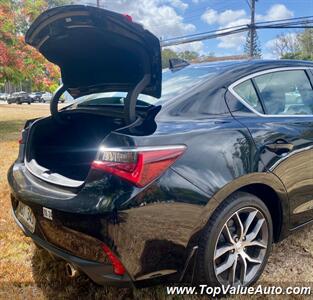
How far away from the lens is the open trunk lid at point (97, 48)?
2.14 metres

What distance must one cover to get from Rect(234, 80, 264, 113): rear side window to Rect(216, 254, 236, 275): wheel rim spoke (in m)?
1.01

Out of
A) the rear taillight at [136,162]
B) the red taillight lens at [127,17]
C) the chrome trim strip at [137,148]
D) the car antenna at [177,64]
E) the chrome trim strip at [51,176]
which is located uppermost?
the red taillight lens at [127,17]

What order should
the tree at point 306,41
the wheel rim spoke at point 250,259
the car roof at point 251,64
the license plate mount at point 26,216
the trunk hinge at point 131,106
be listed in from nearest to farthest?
the trunk hinge at point 131,106, the license plate mount at point 26,216, the wheel rim spoke at point 250,259, the car roof at point 251,64, the tree at point 306,41

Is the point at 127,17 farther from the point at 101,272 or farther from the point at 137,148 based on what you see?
the point at 101,272

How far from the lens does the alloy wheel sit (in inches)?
91.7

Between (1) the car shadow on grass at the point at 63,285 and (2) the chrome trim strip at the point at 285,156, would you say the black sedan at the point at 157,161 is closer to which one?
(2) the chrome trim strip at the point at 285,156

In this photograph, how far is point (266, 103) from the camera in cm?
267

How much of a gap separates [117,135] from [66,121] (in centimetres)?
114

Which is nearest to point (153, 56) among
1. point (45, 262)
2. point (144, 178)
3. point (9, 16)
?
point (144, 178)

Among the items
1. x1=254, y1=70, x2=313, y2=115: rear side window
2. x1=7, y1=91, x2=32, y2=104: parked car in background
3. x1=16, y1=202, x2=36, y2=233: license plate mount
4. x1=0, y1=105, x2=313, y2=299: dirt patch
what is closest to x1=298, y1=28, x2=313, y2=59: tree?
x1=7, y1=91, x2=32, y2=104: parked car in background

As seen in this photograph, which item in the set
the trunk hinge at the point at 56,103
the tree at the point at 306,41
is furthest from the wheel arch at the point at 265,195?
the tree at the point at 306,41

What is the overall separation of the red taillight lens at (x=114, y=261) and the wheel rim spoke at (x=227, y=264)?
68 cm

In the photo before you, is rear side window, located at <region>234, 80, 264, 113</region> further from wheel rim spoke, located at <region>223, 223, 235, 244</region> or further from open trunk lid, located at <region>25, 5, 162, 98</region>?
wheel rim spoke, located at <region>223, 223, 235, 244</region>

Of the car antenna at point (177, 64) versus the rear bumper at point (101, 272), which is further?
the car antenna at point (177, 64)
